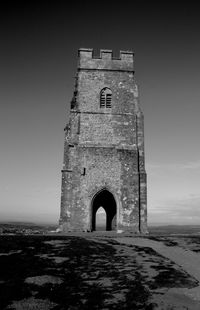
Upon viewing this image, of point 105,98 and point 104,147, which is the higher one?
point 105,98

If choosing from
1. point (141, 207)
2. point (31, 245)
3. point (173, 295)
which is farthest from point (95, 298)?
point (141, 207)

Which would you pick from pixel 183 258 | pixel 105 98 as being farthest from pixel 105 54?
pixel 183 258

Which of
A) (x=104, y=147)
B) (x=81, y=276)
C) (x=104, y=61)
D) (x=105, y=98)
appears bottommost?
(x=81, y=276)

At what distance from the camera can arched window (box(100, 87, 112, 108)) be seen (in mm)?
24406

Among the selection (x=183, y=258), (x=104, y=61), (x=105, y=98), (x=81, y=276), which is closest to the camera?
(x=81, y=276)

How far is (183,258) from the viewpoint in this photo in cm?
1149

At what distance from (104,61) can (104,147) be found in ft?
25.8

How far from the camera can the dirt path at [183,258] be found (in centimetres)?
760

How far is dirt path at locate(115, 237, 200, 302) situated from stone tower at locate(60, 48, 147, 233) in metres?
7.17

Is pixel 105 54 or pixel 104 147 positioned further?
pixel 105 54

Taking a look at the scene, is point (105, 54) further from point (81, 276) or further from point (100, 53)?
point (81, 276)

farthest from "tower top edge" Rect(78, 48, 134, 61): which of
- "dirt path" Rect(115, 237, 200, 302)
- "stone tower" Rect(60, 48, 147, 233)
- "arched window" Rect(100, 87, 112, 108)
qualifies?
"dirt path" Rect(115, 237, 200, 302)

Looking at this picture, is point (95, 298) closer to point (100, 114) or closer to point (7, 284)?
point (7, 284)

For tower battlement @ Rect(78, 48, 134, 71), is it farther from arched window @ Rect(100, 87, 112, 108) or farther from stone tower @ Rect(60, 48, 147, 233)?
arched window @ Rect(100, 87, 112, 108)
